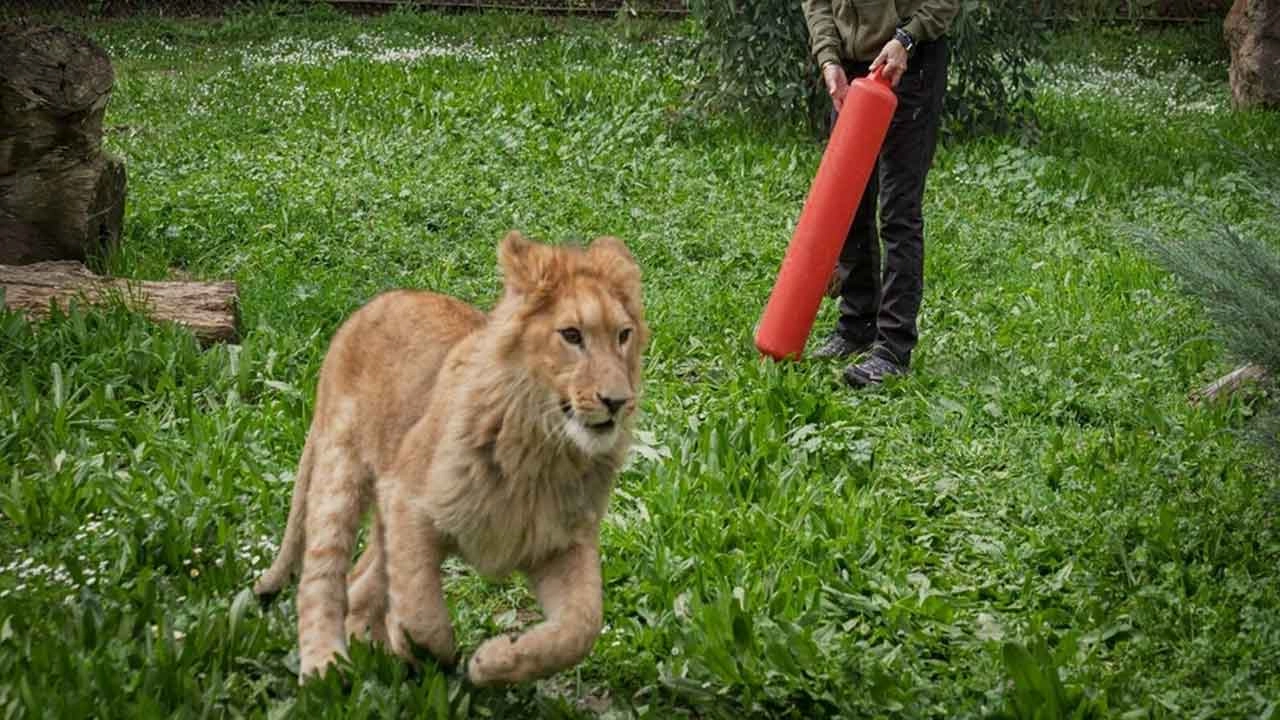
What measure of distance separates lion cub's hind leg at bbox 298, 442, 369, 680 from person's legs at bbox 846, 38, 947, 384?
339 cm

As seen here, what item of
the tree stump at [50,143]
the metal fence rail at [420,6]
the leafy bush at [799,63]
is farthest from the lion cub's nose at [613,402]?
the metal fence rail at [420,6]

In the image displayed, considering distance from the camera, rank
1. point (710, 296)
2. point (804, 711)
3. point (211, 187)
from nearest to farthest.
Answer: point (804, 711), point (710, 296), point (211, 187)

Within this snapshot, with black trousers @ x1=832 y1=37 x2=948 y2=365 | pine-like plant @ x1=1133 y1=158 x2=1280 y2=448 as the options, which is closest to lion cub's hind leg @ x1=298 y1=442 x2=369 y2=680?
pine-like plant @ x1=1133 y1=158 x2=1280 y2=448

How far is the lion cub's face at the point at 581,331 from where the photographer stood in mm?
4059

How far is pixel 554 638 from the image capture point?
410cm

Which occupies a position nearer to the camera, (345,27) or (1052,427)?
(1052,427)

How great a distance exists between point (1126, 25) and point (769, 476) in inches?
673

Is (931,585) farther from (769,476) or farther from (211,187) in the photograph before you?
(211,187)

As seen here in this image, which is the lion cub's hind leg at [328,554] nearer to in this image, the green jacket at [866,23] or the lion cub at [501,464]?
the lion cub at [501,464]

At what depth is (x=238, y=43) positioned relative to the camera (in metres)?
20.0

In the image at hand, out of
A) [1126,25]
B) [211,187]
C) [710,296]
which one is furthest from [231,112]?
[1126,25]

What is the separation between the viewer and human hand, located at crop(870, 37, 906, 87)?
286 inches

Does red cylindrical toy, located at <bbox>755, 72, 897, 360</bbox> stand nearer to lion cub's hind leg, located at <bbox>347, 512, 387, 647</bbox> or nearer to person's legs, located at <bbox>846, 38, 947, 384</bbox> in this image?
person's legs, located at <bbox>846, 38, 947, 384</bbox>

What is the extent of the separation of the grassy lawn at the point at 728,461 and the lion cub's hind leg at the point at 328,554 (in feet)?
0.53
